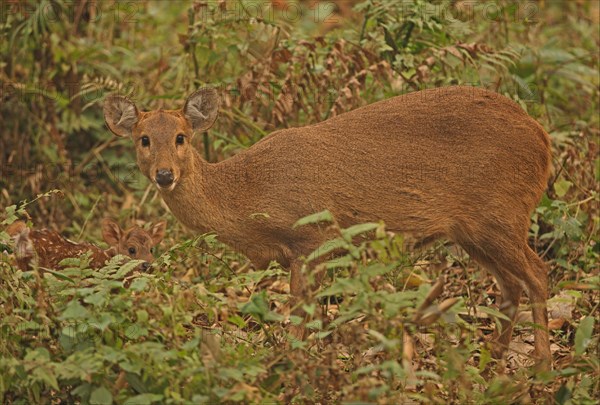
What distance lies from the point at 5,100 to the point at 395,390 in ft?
17.9

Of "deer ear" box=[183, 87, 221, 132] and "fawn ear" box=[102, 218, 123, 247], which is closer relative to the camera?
"deer ear" box=[183, 87, 221, 132]

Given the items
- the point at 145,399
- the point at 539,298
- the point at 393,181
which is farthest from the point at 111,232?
the point at 145,399

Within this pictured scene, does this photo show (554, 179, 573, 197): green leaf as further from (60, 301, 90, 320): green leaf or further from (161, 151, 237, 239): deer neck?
(60, 301, 90, 320): green leaf

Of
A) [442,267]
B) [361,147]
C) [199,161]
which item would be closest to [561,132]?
[442,267]

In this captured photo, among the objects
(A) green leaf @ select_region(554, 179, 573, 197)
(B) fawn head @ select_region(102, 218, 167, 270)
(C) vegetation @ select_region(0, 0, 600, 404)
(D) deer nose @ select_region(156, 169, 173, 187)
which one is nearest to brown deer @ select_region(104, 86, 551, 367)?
(D) deer nose @ select_region(156, 169, 173, 187)

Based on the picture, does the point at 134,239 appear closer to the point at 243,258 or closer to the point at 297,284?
the point at 243,258

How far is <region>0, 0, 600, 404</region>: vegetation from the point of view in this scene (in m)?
5.25

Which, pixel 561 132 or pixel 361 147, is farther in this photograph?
pixel 561 132

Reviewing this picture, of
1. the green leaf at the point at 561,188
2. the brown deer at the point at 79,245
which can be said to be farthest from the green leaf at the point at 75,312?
the green leaf at the point at 561,188

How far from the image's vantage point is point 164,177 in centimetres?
674

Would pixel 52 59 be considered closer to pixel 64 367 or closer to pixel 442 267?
pixel 442 267

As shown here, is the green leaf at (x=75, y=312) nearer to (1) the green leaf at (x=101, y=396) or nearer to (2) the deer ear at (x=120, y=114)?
(1) the green leaf at (x=101, y=396)

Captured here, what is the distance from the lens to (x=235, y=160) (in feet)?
23.8

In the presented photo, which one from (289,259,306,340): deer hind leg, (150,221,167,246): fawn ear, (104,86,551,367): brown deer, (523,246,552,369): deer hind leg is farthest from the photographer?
(150,221,167,246): fawn ear
